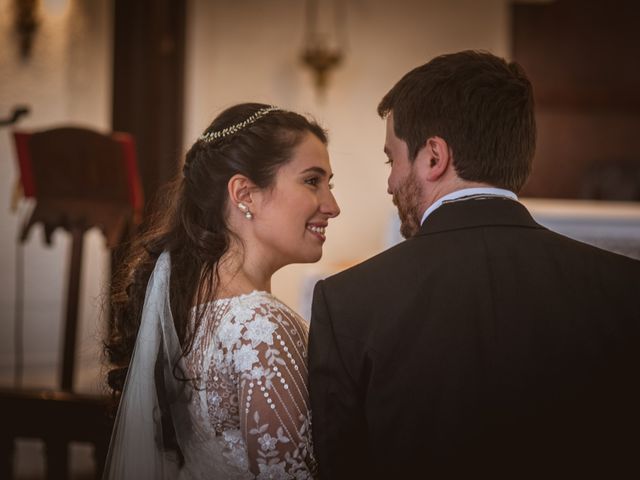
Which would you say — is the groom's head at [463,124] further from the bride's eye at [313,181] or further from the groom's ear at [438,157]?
the bride's eye at [313,181]

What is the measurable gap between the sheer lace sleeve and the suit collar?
0.41 metres

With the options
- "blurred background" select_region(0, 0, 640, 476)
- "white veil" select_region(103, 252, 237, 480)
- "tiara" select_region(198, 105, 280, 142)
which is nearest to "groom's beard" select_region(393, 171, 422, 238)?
"tiara" select_region(198, 105, 280, 142)

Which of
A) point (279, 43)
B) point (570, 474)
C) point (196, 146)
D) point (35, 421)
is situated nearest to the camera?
point (570, 474)

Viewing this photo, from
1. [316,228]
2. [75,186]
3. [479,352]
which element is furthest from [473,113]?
[75,186]

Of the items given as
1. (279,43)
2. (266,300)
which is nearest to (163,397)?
(266,300)

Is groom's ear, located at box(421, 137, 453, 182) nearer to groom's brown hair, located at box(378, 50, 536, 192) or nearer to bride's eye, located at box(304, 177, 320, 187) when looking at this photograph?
groom's brown hair, located at box(378, 50, 536, 192)

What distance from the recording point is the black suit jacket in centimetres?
153

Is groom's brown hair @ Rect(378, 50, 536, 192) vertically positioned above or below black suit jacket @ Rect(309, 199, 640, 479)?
above

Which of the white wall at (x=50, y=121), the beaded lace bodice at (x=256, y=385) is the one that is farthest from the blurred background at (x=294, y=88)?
the beaded lace bodice at (x=256, y=385)

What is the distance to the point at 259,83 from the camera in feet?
22.8

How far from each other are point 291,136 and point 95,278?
4846mm

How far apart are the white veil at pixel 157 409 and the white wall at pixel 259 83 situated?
13.7 feet

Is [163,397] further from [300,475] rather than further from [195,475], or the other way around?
[300,475]

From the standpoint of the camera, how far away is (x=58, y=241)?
6.46 metres
